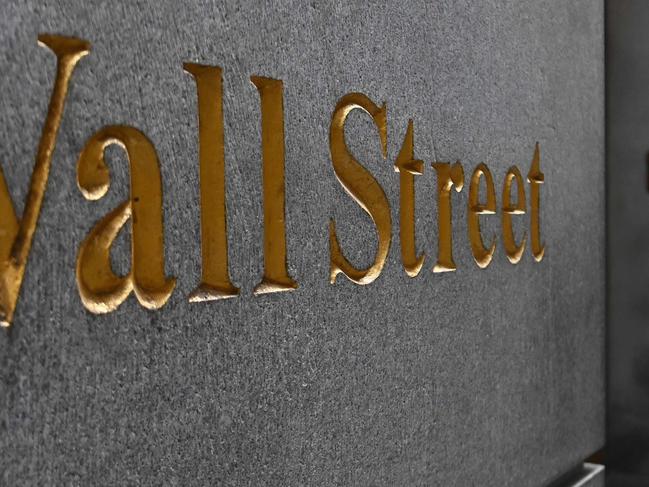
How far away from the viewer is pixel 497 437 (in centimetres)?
163

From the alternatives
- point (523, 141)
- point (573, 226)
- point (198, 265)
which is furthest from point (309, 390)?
Answer: point (573, 226)

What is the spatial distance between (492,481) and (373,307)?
553 mm

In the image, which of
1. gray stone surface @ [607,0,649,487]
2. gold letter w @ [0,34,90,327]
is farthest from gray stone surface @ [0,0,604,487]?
gray stone surface @ [607,0,649,487]

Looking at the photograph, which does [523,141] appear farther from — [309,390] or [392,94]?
[309,390]

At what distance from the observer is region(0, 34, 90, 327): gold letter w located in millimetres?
702

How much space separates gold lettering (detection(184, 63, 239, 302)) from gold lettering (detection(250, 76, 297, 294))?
0.23ft

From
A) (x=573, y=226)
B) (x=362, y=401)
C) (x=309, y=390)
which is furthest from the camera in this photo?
(x=573, y=226)

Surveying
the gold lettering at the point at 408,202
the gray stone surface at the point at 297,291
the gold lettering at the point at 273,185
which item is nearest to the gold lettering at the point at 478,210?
the gray stone surface at the point at 297,291

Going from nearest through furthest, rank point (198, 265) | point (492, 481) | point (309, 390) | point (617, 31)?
point (198, 265) < point (309, 390) < point (492, 481) < point (617, 31)

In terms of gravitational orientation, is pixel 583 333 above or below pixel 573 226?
below

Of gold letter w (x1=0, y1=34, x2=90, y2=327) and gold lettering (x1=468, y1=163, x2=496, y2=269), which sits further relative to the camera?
gold lettering (x1=468, y1=163, x2=496, y2=269)

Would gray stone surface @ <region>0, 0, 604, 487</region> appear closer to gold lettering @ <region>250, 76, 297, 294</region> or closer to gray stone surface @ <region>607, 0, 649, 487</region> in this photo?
gold lettering @ <region>250, 76, 297, 294</region>

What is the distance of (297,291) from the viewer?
1.05m

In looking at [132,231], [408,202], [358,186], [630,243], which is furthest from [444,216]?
[630,243]
